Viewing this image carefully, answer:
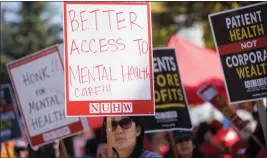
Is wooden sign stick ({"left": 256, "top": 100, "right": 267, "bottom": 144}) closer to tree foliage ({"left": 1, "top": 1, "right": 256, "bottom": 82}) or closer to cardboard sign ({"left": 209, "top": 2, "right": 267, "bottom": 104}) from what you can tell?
cardboard sign ({"left": 209, "top": 2, "right": 267, "bottom": 104})

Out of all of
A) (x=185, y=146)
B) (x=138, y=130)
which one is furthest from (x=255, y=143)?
(x=138, y=130)

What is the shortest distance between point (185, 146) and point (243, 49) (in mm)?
1339

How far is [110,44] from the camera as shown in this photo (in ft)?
18.3

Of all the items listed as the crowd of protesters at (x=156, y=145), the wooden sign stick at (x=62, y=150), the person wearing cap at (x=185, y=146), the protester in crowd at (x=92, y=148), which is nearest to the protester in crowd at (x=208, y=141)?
the crowd of protesters at (x=156, y=145)

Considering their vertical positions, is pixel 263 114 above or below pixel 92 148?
above

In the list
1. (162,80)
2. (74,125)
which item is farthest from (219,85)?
(74,125)

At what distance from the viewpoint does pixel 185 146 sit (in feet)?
24.8

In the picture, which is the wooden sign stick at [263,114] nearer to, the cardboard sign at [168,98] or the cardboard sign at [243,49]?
the cardboard sign at [243,49]

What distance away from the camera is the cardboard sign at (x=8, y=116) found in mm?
9414

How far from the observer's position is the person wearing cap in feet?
24.6

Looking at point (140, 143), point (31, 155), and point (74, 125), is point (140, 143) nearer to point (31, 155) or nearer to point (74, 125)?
point (74, 125)

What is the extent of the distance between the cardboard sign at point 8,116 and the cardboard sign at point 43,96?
1.65m

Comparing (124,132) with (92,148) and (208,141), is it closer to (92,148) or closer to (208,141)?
(208,141)

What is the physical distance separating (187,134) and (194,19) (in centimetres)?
995
